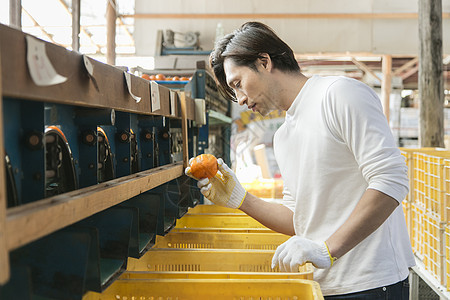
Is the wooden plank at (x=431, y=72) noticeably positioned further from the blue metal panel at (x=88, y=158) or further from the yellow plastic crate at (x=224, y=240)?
the blue metal panel at (x=88, y=158)

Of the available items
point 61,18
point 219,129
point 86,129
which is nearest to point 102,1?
point 61,18

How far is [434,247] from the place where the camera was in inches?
147

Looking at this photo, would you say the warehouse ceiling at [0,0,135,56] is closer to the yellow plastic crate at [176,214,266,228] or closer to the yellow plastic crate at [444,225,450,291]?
the yellow plastic crate at [176,214,266,228]

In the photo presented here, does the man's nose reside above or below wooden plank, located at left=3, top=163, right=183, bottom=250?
above

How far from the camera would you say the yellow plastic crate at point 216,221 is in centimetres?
273

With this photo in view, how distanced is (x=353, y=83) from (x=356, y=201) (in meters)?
0.42

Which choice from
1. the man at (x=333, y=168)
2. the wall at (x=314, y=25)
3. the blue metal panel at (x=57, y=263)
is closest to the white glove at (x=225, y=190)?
the man at (x=333, y=168)

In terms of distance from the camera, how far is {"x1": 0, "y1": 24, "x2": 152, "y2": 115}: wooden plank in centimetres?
89

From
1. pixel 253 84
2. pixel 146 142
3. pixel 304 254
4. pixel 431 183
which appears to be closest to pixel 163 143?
pixel 146 142

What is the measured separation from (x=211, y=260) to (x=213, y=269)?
0.04 m

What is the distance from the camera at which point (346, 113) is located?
1.52 m

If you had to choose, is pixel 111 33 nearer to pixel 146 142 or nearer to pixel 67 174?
pixel 146 142

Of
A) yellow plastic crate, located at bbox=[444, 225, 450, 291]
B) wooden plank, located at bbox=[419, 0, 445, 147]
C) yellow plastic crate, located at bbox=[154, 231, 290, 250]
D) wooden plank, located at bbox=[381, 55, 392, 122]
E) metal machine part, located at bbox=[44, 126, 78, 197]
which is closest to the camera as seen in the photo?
metal machine part, located at bbox=[44, 126, 78, 197]

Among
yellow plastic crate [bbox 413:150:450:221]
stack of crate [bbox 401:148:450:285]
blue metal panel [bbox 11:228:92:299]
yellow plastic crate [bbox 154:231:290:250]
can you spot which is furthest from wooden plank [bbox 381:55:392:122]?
blue metal panel [bbox 11:228:92:299]
